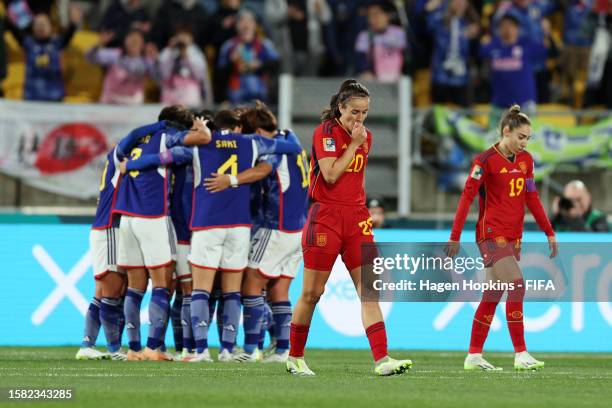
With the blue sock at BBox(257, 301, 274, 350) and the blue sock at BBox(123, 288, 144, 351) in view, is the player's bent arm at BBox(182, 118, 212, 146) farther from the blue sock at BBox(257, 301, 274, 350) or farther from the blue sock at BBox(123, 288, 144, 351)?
the blue sock at BBox(257, 301, 274, 350)

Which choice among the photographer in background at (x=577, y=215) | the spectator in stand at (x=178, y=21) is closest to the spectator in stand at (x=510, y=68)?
the photographer in background at (x=577, y=215)

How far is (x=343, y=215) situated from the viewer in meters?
9.97

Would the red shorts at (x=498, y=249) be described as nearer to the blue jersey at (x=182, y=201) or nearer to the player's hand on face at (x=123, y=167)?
the blue jersey at (x=182, y=201)

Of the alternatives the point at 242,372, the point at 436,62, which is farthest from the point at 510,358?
the point at 436,62

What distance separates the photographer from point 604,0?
20.3m

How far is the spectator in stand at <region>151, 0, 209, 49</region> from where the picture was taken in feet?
64.6

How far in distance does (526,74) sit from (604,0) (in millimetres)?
1960

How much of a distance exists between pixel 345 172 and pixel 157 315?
346cm

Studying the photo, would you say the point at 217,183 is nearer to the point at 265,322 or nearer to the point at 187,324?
the point at 187,324

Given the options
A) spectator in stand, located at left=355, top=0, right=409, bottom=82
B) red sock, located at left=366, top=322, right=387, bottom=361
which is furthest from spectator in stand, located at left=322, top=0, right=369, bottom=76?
red sock, located at left=366, top=322, right=387, bottom=361

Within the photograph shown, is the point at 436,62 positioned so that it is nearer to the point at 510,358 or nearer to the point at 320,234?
the point at 510,358

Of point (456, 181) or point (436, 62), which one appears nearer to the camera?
point (456, 181)

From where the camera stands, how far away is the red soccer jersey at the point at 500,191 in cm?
1159

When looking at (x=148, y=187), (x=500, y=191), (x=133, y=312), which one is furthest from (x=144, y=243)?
(x=500, y=191)
